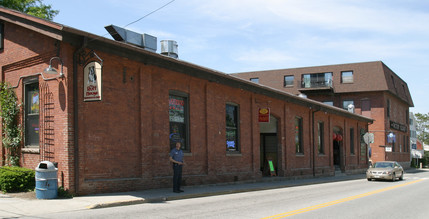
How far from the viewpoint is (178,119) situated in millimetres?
16906

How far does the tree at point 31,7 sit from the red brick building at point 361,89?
3510 centimetres

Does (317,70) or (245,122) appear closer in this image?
(245,122)

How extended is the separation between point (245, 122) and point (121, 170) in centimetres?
920

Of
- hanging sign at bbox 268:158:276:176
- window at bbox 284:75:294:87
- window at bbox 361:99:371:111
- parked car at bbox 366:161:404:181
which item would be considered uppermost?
window at bbox 284:75:294:87

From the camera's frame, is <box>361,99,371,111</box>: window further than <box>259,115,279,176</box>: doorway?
Yes

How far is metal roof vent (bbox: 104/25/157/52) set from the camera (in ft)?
55.3

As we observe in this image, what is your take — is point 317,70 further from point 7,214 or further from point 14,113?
point 7,214

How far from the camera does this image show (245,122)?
21.7 m

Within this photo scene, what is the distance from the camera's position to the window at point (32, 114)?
14.2 meters

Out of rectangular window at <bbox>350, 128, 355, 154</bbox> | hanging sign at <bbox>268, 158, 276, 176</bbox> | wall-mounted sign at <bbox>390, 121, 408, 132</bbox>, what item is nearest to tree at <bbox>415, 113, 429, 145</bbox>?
wall-mounted sign at <bbox>390, 121, 408, 132</bbox>

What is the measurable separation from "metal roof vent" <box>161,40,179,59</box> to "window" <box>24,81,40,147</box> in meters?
7.11

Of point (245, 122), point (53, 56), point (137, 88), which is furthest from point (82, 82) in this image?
point (245, 122)

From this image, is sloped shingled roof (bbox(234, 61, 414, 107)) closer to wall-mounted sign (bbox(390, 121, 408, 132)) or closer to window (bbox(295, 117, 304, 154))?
wall-mounted sign (bbox(390, 121, 408, 132))

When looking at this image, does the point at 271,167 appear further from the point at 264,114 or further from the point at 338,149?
the point at 338,149
